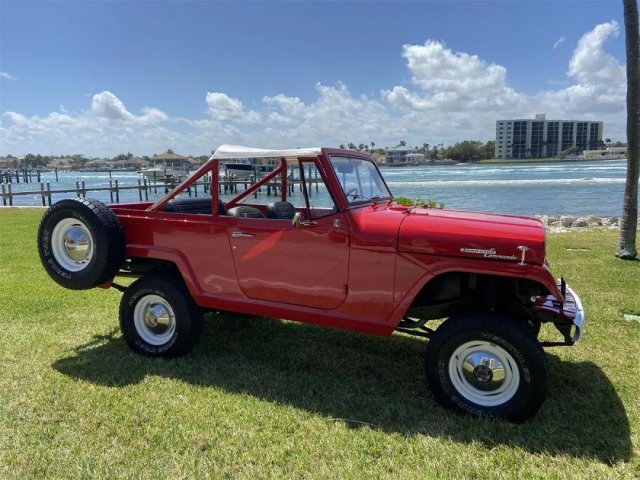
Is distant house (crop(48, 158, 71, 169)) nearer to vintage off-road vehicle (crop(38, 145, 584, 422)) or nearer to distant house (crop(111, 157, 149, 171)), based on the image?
distant house (crop(111, 157, 149, 171))

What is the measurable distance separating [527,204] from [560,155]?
114 m

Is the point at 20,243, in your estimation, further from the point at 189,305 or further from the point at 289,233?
the point at 289,233

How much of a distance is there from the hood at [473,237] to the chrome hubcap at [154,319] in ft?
7.89

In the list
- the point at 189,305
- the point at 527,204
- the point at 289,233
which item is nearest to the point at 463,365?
the point at 289,233

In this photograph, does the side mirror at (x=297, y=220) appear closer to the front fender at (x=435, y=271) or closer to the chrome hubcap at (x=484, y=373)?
the front fender at (x=435, y=271)

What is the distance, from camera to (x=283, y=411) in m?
3.70

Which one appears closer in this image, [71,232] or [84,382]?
[84,382]

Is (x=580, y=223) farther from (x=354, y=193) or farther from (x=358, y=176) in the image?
(x=354, y=193)

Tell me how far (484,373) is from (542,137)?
474 ft

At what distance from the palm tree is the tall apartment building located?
128m

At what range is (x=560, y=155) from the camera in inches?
5153

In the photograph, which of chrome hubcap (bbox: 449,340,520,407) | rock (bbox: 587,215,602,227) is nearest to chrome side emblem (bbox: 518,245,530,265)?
chrome hubcap (bbox: 449,340,520,407)

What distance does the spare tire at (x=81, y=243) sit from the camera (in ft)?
15.0

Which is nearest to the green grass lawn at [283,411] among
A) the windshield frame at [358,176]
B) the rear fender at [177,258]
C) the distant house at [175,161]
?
the rear fender at [177,258]
